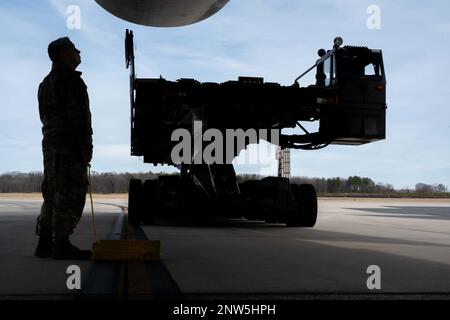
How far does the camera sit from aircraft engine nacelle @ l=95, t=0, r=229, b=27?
4227 mm

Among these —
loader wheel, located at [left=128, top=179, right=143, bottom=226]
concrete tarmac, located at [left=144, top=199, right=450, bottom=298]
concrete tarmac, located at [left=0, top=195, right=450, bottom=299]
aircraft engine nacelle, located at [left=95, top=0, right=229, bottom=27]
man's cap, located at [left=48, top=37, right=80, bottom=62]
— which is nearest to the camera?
concrete tarmac, located at [left=0, top=195, right=450, bottom=299]

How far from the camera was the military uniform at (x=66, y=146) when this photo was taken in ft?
16.9

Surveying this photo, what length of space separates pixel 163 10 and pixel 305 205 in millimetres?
7169

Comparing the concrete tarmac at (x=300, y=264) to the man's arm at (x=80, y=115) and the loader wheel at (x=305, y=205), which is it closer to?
the man's arm at (x=80, y=115)

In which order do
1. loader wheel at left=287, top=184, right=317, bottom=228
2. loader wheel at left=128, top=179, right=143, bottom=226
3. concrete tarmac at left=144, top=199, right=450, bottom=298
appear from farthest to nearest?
loader wheel at left=287, top=184, right=317, bottom=228
loader wheel at left=128, top=179, right=143, bottom=226
concrete tarmac at left=144, top=199, right=450, bottom=298

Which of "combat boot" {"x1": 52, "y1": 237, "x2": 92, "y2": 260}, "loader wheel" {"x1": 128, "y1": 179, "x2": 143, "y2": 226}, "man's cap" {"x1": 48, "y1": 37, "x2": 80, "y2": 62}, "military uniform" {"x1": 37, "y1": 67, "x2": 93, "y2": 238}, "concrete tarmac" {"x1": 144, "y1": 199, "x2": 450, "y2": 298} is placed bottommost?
"concrete tarmac" {"x1": 144, "y1": 199, "x2": 450, "y2": 298}

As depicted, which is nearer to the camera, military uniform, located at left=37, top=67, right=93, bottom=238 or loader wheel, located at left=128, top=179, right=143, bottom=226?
military uniform, located at left=37, top=67, right=93, bottom=238

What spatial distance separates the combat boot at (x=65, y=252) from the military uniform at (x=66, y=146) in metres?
0.06

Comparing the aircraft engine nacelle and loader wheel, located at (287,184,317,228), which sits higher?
the aircraft engine nacelle

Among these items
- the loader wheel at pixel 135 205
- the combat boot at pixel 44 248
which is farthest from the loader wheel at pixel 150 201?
the combat boot at pixel 44 248

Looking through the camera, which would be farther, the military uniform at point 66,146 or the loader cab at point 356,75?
the loader cab at point 356,75

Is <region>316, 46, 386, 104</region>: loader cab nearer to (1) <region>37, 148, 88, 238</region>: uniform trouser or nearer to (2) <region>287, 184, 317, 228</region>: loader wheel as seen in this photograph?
(2) <region>287, 184, 317, 228</region>: loader wheel

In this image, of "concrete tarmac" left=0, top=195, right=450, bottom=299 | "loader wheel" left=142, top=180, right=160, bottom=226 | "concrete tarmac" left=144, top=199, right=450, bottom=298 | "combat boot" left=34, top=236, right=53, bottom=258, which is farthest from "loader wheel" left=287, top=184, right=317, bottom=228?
"combat boot" left=34, top=236, right=53, bottom=258
